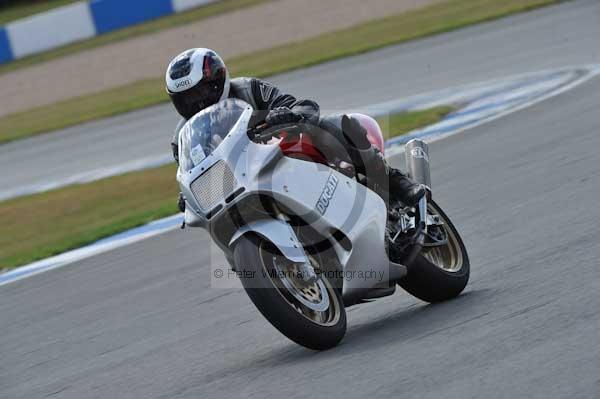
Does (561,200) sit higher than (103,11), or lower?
higher

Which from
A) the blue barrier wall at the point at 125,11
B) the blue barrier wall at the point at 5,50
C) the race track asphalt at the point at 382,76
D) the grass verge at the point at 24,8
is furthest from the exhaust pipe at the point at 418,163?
the grass verge at the point at 24,8

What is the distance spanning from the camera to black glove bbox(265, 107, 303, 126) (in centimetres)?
484

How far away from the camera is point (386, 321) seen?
17.2 feet

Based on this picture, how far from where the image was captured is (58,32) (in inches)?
1236

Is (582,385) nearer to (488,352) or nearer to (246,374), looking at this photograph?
(488,352)

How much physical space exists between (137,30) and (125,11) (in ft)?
5.96

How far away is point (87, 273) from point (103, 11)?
Answer: 24.3 meters

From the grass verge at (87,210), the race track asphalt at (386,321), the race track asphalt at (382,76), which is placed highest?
the race track asphalt at (386,321)

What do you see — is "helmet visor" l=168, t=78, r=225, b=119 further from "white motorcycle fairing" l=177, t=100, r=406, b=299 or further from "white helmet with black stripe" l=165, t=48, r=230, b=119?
"white motorcycle fairing" l=177, t=100, r=406, b=299

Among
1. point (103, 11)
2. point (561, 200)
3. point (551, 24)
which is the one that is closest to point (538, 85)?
point (551, 24)

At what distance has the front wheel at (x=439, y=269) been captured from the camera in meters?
5.25

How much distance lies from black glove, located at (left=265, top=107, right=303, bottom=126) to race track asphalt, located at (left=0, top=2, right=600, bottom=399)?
3.37 ft

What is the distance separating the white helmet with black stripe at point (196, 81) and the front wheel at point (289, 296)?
34.8 inches

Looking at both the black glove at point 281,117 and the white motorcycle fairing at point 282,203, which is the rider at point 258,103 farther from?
the white motorcycle fairing at point 282,203
